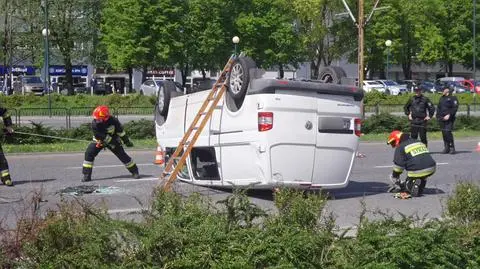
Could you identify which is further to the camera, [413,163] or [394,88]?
[394,88]

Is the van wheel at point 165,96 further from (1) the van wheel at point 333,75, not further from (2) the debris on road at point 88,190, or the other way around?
(1) the van wheel at point 333,75

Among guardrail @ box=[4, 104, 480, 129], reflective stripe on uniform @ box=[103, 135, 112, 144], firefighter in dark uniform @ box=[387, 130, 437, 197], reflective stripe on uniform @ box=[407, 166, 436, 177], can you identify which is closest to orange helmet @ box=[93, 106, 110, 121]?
reflective stripe on uniform @ box=[103, 135, 112, 144]

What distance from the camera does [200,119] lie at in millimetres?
11500

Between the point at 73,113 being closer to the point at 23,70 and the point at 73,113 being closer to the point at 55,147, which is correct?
the point at 55,147

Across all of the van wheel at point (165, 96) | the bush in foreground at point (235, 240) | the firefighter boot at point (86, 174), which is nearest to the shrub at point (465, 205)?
the bush in foreground at point (235, 240)

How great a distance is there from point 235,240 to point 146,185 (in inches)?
301

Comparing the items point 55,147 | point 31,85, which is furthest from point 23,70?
point 55,147

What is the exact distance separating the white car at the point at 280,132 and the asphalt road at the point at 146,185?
19.4 inches

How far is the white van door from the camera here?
35.2 ft

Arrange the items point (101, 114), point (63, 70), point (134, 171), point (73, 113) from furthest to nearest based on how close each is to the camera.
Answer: point (63, 70), point (73, 113), point (134, 171), point (101, 114)

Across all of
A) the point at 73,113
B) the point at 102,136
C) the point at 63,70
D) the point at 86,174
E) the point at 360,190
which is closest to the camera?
the point at 360,190

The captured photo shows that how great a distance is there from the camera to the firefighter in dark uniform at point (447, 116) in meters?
19.5

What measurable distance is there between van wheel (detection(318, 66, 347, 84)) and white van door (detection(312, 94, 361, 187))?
24.7 inches

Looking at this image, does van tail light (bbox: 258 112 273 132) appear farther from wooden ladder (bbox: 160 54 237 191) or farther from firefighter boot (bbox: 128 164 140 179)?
firefighter boot (bbox: 128 164 140 179)
